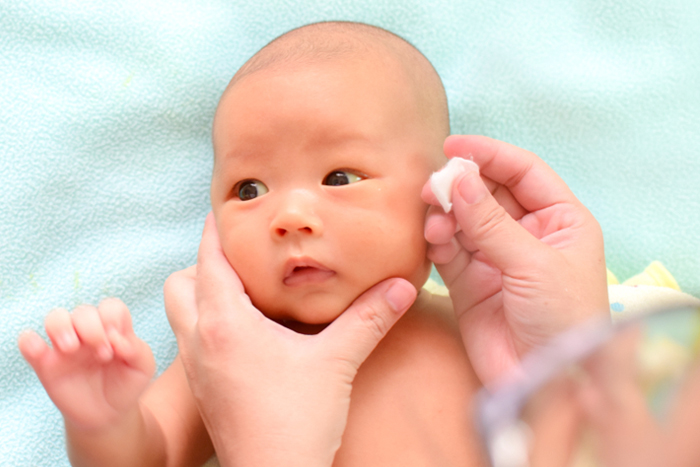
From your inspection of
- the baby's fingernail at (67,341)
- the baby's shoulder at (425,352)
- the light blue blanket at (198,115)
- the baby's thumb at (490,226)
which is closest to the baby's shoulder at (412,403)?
the baby's shoulder at (425,352)

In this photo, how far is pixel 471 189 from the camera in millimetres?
1028

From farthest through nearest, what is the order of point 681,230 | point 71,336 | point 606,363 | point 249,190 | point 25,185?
point 681,230 → point 25,185 → point 249,190 → point 71,336 → point 606,363

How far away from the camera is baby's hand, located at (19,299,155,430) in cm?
95

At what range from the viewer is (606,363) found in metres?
0.49

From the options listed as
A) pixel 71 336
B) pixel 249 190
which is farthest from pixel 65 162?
pixel 71 336

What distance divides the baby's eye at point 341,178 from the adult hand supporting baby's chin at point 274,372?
0.68 ft

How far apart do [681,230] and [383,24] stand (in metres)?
1.00

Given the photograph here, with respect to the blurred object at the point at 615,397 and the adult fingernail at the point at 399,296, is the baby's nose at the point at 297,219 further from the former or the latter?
the blurred object at the point at 615,397

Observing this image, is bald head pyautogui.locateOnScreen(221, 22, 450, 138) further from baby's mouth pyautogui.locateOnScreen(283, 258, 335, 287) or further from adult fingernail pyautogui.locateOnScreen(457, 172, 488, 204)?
baby's mouth pyautogui.locateOnScreen(283, 258, 335, 287)

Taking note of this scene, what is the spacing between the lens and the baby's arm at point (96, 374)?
95 cm

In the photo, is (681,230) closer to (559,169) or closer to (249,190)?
(559,169)

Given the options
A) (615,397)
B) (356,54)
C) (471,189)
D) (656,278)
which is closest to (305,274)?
(471,189)

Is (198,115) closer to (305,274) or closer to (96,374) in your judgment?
(305,274)

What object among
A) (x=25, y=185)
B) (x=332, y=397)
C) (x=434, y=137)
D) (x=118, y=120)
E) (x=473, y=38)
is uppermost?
(x=473, y=38)
